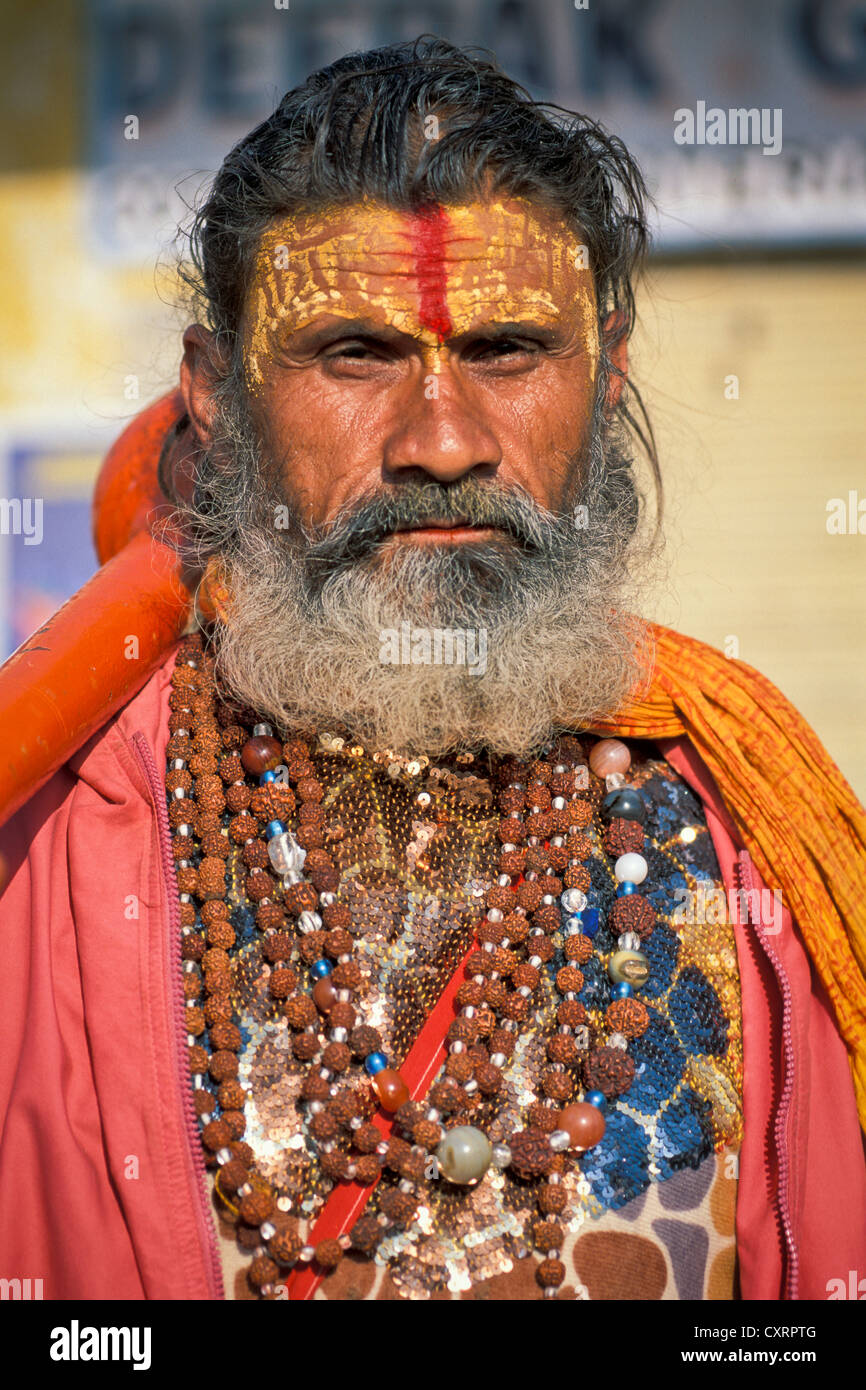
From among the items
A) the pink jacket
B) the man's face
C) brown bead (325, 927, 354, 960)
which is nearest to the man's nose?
the man's face

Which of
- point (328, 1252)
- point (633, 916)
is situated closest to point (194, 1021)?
point (328, 1252)

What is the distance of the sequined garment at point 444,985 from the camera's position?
1.77 meters

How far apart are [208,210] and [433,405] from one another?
696mm

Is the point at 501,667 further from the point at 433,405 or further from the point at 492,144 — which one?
the point at 492,144

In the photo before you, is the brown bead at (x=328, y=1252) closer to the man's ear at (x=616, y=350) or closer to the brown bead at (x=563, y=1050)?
the brown bead at (x=563, y=1050)

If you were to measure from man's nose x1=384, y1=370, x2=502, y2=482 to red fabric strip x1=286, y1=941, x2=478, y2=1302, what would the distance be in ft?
2.54

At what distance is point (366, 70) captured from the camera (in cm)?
217

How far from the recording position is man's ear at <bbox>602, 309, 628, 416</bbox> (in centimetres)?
236

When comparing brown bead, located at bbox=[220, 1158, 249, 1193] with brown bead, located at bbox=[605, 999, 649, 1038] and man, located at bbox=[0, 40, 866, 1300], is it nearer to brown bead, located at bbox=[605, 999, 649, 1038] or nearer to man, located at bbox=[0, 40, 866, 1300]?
man, located at bbox=[0, 40, 866, 1300]

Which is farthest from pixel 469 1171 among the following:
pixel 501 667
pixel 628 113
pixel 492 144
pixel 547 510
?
pixel 628 113

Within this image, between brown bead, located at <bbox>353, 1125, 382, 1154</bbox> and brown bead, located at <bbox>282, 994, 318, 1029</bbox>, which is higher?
brown bead, located at <bbox>282, 994, 318, 1029</bbox>

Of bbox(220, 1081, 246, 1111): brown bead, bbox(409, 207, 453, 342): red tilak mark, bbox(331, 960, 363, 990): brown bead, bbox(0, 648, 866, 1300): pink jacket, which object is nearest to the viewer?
bbox(0, 648, 866, 1300): pink jacket

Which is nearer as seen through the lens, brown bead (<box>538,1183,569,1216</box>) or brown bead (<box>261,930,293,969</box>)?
brown bead (<box>538,1183,569,1216</box>)

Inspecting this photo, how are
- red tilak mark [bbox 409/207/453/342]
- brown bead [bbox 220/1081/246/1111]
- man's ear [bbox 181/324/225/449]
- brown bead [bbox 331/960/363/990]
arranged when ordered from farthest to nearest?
man's ear [bbox 181/324/225/449], red tilak mark [bbox 409/207/453/342], brown bead [bbox 331/960/363/990], brown bead [bbox 220/1081/246/1111]
